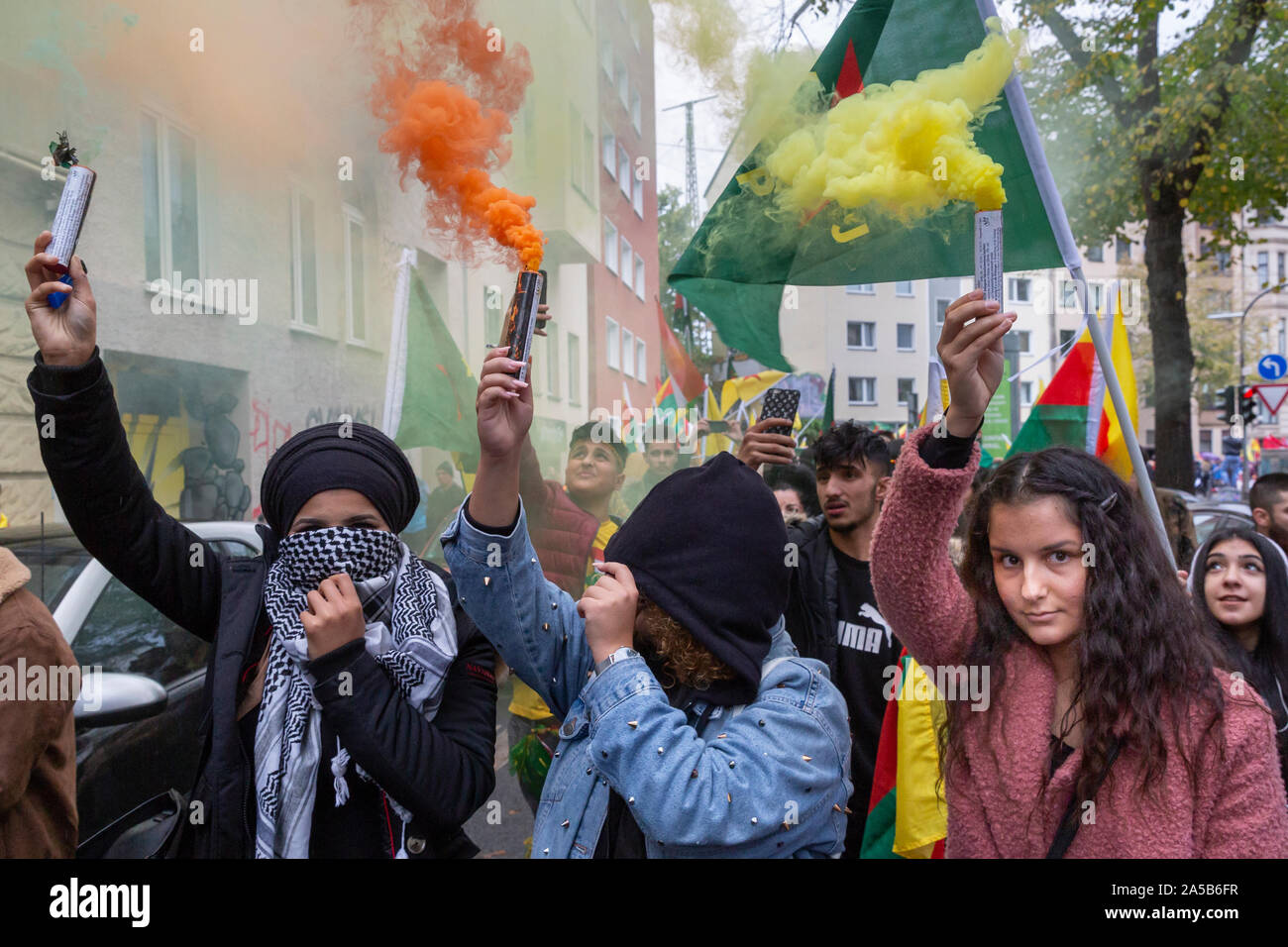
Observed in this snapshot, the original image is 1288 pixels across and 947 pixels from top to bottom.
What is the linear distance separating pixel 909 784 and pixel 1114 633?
3.07ft

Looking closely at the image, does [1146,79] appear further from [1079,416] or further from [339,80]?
[339,80]

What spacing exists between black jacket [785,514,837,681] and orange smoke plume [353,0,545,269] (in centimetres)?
131

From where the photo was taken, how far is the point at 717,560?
163 cm

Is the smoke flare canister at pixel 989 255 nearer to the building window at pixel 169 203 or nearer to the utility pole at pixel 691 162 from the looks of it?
the utility pole at pixel 691 162

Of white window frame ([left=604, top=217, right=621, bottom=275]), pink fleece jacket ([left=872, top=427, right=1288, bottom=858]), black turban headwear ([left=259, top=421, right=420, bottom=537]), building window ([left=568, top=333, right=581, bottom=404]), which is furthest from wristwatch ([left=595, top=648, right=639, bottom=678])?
building window ([left=568, top=333, right=581, bottom=404])

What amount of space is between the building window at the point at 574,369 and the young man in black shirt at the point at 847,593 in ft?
9.78

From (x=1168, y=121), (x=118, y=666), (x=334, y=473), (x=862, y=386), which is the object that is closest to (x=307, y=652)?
(x=334, y=473)

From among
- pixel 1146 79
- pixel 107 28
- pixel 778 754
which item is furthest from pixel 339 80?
pixel 1146 79

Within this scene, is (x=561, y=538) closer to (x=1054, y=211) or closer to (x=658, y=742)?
(x=1054, y=211)

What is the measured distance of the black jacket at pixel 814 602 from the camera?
288 cm

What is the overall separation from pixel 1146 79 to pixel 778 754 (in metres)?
9.94

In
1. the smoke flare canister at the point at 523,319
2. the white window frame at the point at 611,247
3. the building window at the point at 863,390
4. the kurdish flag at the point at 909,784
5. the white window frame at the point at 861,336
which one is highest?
the white window frame at the point at 861,336

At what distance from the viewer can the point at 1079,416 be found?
4.26 meters

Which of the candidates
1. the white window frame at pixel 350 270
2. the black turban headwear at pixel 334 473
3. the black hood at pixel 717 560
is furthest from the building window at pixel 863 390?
the black hood at pixel 717 560
